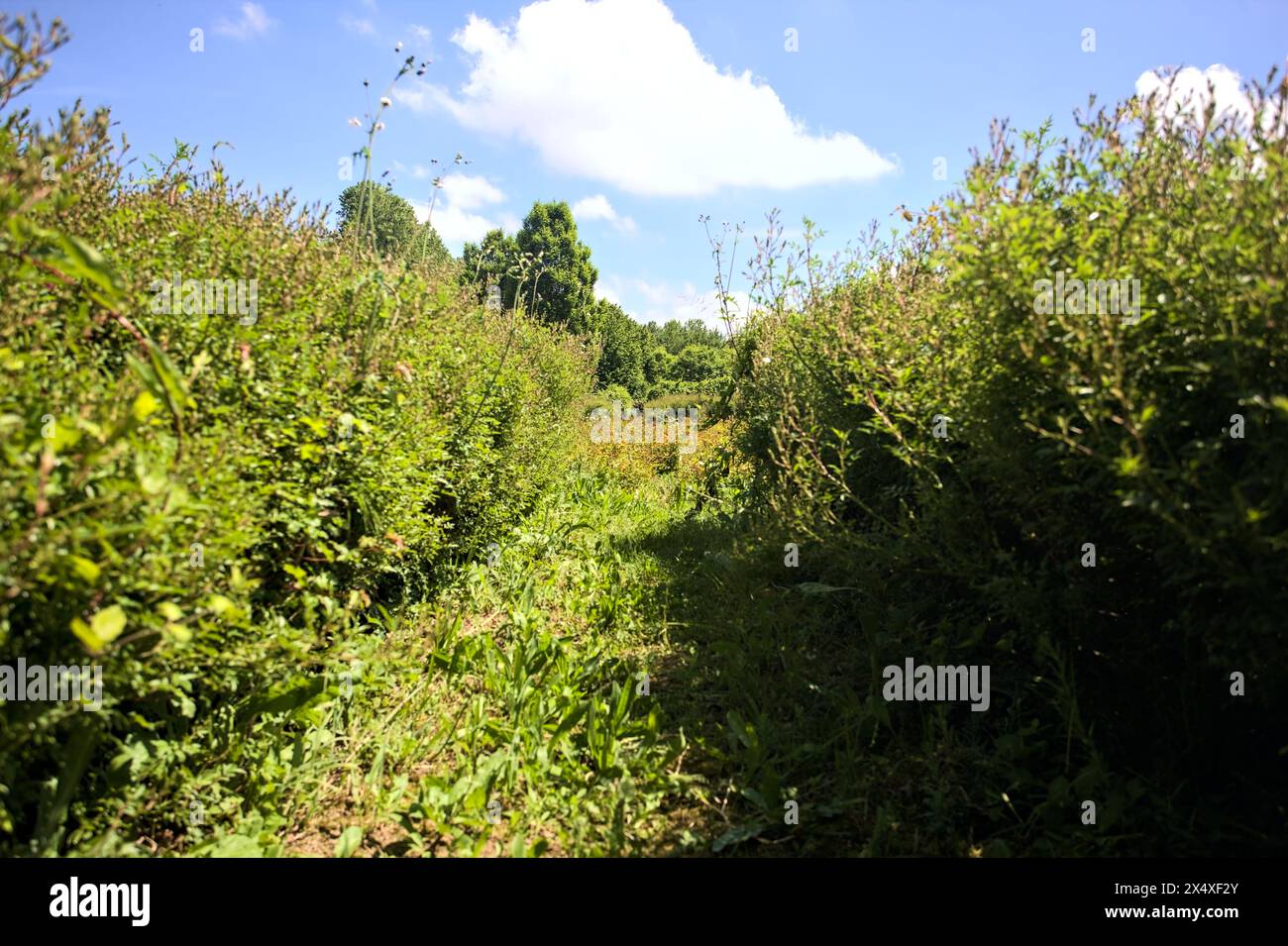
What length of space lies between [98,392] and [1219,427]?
318cm

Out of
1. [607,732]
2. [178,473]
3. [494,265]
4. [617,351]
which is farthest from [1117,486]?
[617,351]

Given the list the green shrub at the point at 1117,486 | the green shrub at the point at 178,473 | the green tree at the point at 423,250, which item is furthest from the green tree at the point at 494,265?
the green shrub at the point at 1117,486

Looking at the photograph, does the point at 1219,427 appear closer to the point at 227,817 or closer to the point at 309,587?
the point at 309,587

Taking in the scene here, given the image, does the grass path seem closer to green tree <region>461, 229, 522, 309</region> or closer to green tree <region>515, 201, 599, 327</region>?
green tree <region>461, 229, 522, 309</region>

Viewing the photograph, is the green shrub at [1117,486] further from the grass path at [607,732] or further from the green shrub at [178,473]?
the green shrub at [178,473]

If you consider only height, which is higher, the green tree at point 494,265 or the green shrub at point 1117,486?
the green tree at point 494,265

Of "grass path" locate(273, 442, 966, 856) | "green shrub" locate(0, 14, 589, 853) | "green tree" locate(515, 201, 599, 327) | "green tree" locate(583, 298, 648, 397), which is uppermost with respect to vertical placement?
"green tree" locate(515, 201, 599, 327)

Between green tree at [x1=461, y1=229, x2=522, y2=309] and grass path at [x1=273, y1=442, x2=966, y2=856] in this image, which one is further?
green tree at [x1=461, y1=229, x2=522, y2=309]

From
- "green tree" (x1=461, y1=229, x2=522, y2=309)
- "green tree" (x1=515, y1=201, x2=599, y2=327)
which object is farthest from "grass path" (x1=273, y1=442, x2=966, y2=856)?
"green tree" (x1=515, y1=201, x2=599, y2=327)

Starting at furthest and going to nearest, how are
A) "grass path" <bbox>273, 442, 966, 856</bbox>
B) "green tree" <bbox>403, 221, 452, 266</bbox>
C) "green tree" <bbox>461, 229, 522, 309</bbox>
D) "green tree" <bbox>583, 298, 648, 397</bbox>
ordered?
"green tree" <bbox>583, 298, 648, 397</bbox>
"green tree" <bbox>461, 229, 522, 309</bbox>
"green tree" <bbox>403, 221, 452, 266</bbox>
"grass path" <bbox>273, 442, 966, 856</bbox>

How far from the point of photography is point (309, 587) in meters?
3.12

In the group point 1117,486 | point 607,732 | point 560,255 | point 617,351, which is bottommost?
point 607,732

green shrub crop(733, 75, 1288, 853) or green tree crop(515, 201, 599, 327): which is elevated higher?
green tree crop(515, 201, 599, 327)

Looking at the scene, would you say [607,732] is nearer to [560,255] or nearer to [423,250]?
[423,250]
